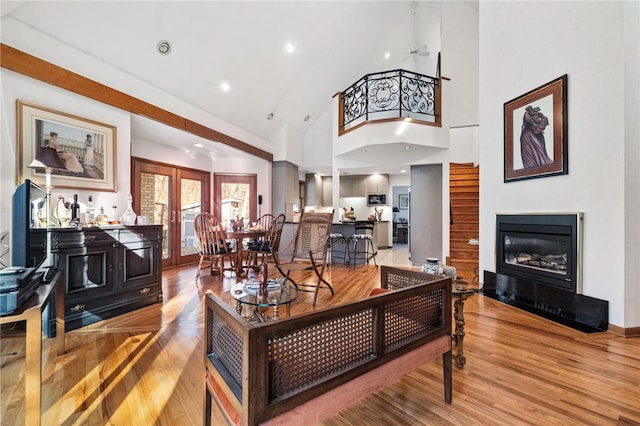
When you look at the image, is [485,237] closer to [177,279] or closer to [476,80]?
[476,80]

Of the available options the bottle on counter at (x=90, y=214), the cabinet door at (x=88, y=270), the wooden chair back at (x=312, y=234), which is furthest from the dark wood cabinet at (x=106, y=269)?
the wooden chair back at (x=312, y=234)

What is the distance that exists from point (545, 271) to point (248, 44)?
529 centimetres

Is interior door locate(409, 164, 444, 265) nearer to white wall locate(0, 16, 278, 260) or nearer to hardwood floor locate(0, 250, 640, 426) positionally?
hardwood floor locate(0, 250, 640, 426)

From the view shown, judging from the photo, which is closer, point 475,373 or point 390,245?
point 475,373

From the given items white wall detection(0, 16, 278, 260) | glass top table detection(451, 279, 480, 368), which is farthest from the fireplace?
white wall detection(0, 16, 278, 260)

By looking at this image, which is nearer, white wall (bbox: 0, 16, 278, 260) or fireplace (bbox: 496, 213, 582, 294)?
white wall (bbox: 0, 16, 278, 260)

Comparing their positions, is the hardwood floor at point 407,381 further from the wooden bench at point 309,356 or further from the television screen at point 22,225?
the television screen at point 22,225

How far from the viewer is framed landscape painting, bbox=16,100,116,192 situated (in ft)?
8.38

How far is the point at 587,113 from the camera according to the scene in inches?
106

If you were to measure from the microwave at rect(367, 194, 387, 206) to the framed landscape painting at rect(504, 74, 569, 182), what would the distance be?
570 cm

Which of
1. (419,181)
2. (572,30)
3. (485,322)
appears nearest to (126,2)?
(572,30)

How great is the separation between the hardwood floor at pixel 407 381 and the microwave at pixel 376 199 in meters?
6.72

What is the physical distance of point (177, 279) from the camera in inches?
175

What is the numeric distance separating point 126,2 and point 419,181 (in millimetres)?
5523
